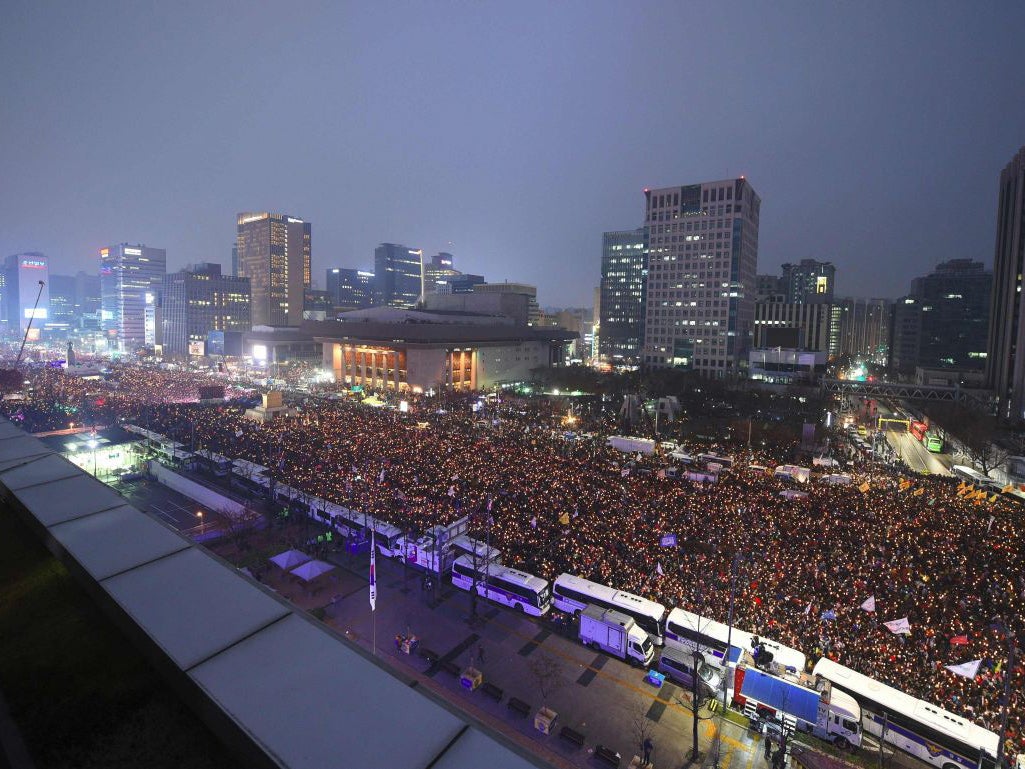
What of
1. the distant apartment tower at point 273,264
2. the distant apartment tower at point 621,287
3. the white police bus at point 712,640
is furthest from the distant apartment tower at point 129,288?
the white police bus at point 712,640

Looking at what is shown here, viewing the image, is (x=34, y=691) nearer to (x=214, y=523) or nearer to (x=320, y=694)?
(x=320, y=694)

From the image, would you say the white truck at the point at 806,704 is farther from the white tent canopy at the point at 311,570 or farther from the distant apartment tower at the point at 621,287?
the distant apartment tower at the point at 621,287

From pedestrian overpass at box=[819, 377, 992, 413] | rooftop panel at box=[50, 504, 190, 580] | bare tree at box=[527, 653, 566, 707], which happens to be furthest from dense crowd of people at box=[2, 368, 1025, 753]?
pedestrian overpass at box=[819, 377, 992, 413]

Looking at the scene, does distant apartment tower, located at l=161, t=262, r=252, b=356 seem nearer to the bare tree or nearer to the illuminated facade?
the illuminated facade

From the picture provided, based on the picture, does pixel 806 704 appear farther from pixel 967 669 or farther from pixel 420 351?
pixel 420 351

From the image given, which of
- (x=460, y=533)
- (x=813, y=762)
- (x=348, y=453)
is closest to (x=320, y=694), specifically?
(x=813, y=762)
